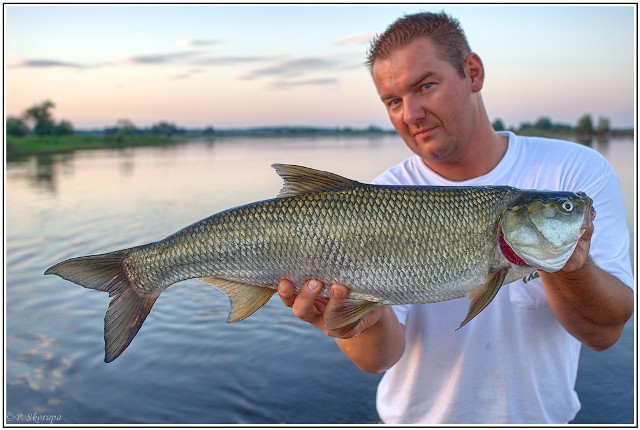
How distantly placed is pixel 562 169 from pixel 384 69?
0.99 metres

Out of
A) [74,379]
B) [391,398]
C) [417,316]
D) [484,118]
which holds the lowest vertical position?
[74,379]

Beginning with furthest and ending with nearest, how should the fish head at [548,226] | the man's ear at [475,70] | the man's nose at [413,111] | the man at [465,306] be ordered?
1. the man's ear at [475,70]
2. the man's nose at [413,111]
3. the man at [465,306]
4. the fish head at [548,226]

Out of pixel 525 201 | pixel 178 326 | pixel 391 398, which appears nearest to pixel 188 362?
pixel 178 326

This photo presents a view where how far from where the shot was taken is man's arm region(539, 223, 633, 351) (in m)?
2.51

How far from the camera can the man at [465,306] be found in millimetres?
3117

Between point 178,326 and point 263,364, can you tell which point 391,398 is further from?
point 178,326

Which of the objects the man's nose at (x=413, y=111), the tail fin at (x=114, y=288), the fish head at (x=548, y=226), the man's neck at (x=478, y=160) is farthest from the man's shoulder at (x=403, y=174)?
the tail fin at (x=114, y=288)

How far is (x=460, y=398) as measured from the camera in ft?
10.7

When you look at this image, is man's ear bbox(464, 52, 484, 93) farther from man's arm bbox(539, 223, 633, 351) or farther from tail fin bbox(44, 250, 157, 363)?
A: tail fin bbox(44, 250, 157, 363)

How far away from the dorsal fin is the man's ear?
1244 millimetres

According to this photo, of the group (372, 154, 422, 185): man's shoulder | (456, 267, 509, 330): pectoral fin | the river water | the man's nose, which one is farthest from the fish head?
the river water

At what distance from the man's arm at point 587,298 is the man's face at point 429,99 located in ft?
2.83

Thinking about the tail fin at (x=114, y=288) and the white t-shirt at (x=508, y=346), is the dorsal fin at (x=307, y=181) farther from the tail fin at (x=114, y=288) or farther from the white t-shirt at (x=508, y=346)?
the white t-shirt at (x=508, y=346)

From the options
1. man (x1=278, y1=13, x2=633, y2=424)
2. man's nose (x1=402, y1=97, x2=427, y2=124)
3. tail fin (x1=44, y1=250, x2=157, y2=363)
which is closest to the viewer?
tail fin (x1=44, y1=250, x2=157, y2=363)
